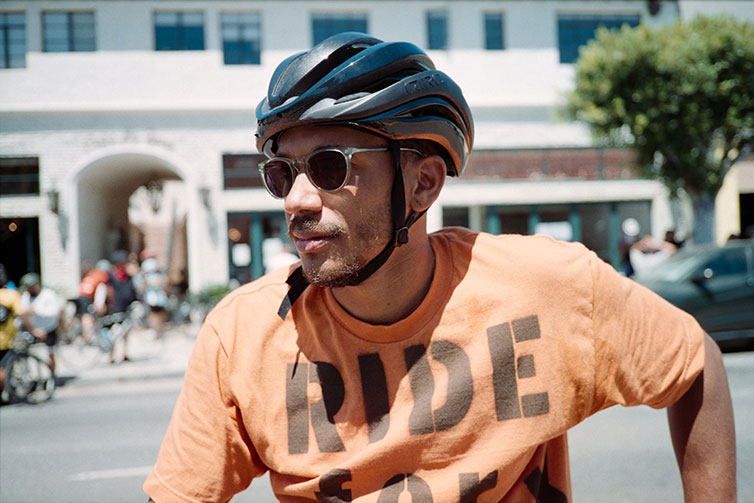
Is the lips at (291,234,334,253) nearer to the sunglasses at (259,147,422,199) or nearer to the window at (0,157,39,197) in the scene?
the sunglasses at (259,147,422,199)

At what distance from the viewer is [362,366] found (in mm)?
1495

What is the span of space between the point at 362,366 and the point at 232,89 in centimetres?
1649

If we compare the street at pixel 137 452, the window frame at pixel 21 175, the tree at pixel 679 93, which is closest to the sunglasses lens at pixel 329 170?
the street at pixel 137 452

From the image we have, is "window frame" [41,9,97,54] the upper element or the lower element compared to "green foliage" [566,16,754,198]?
upper

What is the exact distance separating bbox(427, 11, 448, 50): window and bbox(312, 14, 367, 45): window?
182 cm

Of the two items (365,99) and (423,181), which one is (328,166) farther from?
(423,181)

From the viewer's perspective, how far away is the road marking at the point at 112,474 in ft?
15.8

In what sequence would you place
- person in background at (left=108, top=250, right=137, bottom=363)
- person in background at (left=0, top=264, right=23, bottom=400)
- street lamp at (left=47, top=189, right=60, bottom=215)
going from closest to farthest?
person in background at (left=0, top=264, right=23, bottom=400) → person in background at (left=108, top=250, right=137, bottom=363) → street lamp at (left=47, top=189, right=60, bottom=215)

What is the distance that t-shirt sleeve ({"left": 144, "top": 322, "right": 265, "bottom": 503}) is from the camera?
4.66 feet

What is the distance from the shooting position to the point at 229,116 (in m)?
16.9

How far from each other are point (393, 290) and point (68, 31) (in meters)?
17.7

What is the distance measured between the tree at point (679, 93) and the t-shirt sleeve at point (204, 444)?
12676mm

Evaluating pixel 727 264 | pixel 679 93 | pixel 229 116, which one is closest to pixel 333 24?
pixel 229 116

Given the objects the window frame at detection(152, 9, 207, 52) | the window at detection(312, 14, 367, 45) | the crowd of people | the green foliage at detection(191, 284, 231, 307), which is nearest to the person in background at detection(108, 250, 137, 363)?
the crowd of people
